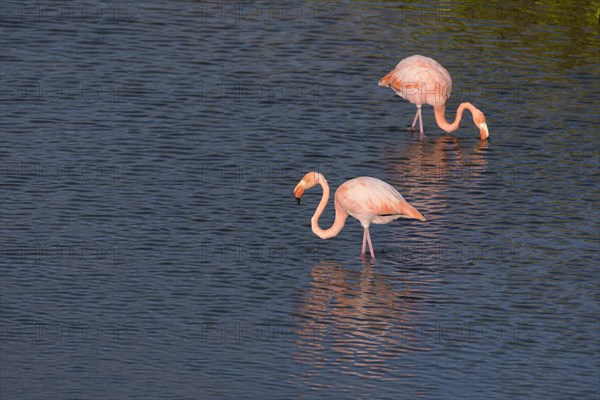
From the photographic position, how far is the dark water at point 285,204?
20328 millimetres

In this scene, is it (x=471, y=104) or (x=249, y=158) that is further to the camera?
(x=471, y=104)

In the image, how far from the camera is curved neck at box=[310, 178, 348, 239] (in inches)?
975

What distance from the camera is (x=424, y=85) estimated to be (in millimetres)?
30703

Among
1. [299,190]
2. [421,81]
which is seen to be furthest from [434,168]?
[299,190]

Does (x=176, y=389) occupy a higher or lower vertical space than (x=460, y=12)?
lower

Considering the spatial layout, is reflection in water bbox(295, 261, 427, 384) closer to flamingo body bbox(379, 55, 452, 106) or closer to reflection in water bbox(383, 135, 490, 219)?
reflection in water bbox(383, 135, 490, 219)

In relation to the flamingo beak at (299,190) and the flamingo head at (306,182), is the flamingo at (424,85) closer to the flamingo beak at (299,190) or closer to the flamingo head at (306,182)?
the flamingo head at (306,182)

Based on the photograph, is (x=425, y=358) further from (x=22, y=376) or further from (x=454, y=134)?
(x=454, y=134)

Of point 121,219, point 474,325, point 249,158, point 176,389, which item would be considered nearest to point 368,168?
point 249,158

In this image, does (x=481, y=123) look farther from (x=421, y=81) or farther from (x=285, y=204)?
(x=285, y=204)

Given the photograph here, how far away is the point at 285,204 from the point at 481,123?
5150mm

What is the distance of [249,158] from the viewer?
28.5 meters

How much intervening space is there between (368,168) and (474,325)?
23.8 feet

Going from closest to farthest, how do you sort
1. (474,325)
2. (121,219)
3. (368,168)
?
1. (474,325)
2. (121,219)
3. (368,168)
